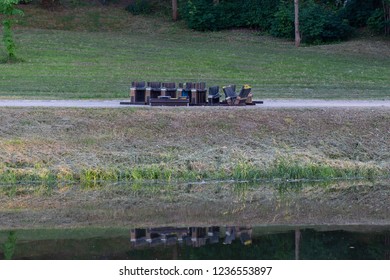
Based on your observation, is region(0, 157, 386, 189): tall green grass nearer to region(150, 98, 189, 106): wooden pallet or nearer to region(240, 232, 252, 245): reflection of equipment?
region(150, 98, 189, 106): wooden pallet

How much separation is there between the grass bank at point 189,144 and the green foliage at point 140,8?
36321 mm

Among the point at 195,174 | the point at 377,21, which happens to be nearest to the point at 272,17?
the point at 377,21

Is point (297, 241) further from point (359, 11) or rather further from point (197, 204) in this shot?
point (359, 11)

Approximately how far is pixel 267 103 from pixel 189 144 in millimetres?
5042

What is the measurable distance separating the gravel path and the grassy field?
174 centimetres

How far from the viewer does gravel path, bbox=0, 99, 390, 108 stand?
89.4ft

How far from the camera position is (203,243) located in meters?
17.1

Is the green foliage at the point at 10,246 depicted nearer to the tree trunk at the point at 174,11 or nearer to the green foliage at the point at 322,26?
the green foliage at the point at 322,26

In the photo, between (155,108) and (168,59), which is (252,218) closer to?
(155,108)

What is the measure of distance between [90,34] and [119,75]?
17.1 metres

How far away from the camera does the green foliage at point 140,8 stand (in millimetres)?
61719

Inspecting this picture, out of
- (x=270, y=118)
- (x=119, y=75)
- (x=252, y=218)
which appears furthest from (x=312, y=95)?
(x=252, y=218)

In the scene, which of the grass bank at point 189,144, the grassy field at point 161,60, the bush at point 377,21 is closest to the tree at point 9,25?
the grassy field at point 161,60

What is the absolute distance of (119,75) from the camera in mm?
38812
